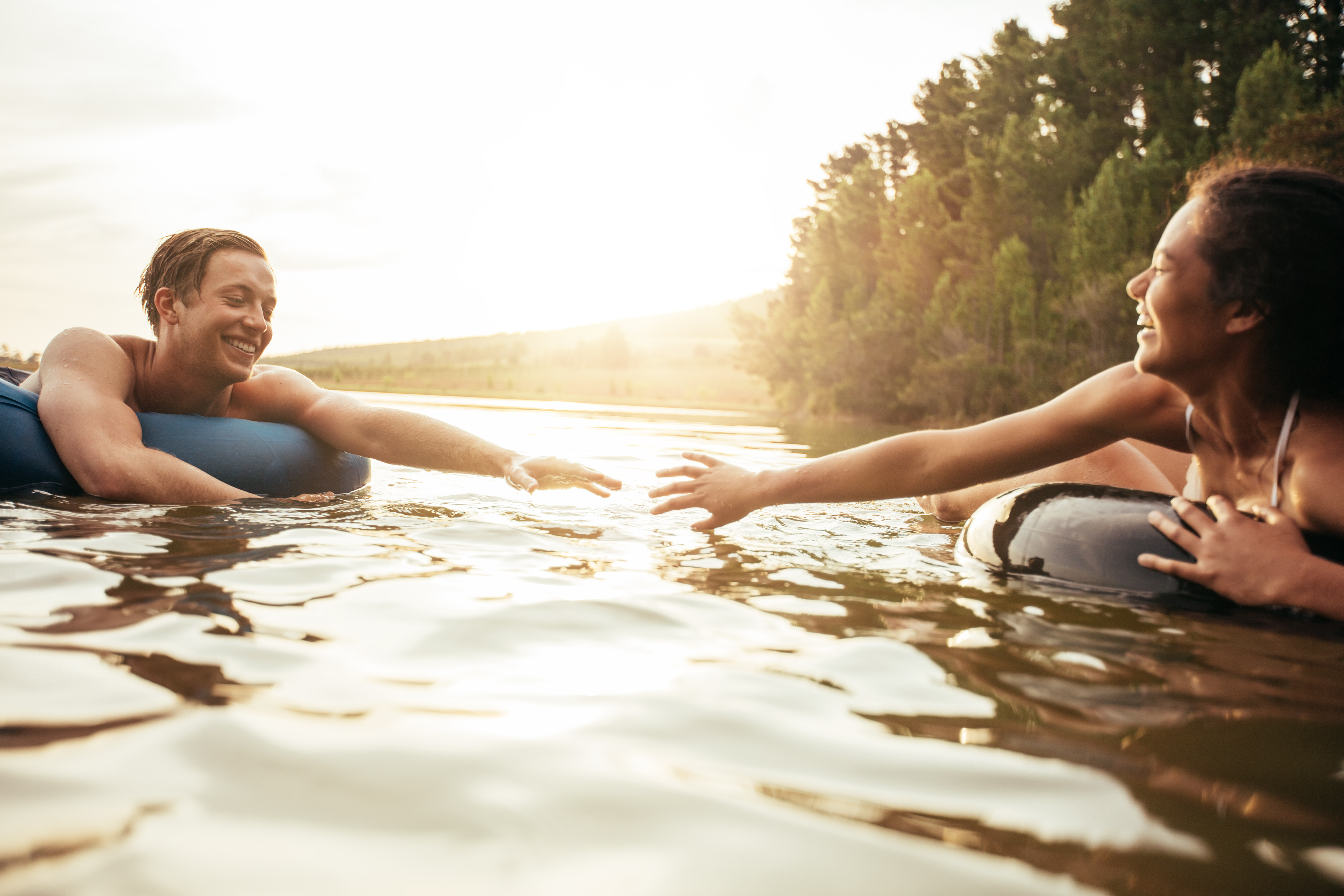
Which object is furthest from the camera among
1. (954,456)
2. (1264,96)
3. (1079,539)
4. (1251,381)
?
(1264,96)

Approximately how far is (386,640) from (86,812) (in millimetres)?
897

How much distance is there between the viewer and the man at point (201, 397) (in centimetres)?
396

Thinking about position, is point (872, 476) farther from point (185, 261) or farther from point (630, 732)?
point (185, 261)

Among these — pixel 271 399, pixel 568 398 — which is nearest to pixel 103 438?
pixel 271 399

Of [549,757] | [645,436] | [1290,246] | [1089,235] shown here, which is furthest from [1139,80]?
[549,757]

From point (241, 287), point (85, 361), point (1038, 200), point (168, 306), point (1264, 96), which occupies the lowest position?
point (85, 361)

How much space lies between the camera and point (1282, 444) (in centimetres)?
268

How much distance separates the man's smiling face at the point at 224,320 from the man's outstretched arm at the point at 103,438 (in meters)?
0.38

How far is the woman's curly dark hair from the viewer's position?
2504 millimetres

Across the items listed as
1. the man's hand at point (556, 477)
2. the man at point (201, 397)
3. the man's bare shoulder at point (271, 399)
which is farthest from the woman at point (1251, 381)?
the man's bare shoulder at point (271, 399)

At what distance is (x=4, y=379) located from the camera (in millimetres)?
4586

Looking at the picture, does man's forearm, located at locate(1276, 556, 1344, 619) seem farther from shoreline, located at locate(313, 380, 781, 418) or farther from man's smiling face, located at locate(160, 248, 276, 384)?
shoreline, located at locate(313, 380, 781, 418)

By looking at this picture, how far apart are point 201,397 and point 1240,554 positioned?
4.93 meters

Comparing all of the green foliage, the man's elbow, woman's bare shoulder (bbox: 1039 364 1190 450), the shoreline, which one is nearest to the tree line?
the green foliage
